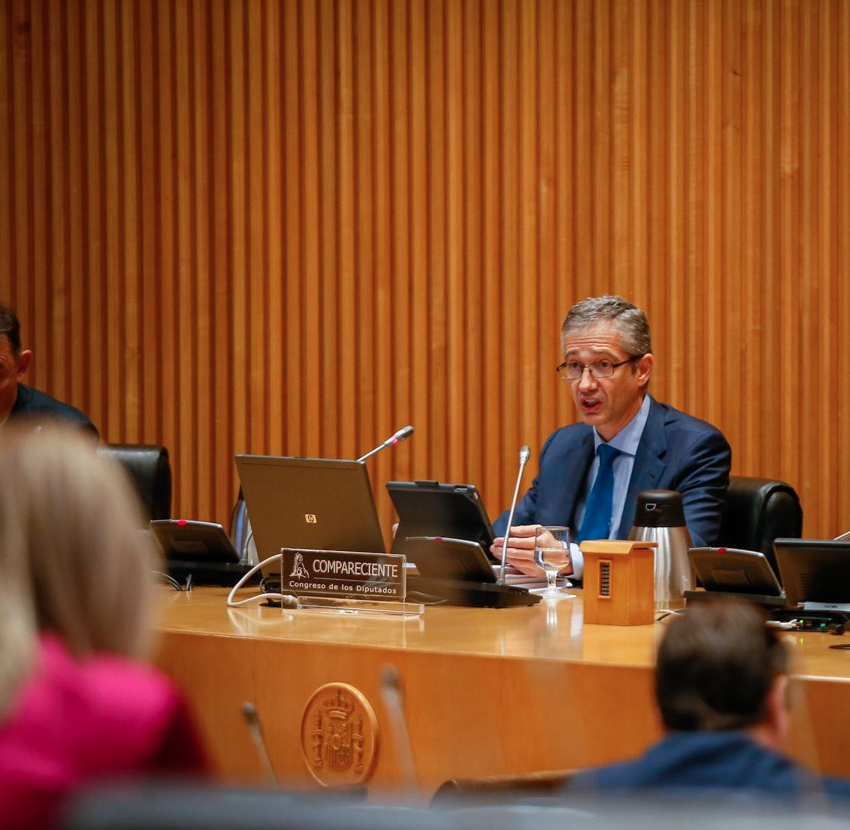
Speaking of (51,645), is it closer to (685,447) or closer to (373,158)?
(685,447)

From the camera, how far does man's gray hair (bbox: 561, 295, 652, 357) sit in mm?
3867

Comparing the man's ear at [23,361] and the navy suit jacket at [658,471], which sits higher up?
the man's ear at [23,361]

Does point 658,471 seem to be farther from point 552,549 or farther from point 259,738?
point 259,738

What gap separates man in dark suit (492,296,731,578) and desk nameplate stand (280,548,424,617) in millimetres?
917

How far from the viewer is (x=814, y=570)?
A: 2.58m

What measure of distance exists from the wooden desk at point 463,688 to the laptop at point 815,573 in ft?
0.37

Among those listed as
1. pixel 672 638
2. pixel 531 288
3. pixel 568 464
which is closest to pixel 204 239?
pixel 531 288

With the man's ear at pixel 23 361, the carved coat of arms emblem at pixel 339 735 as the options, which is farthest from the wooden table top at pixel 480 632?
the man's ear at pixel 23 361

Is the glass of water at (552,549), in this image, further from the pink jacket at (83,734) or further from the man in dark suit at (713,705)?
the pink jacket at (83,734)

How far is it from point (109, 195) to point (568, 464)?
274 centimetres

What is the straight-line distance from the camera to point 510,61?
5219 millimetres

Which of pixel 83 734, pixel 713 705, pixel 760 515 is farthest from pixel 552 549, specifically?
pixel 83 734

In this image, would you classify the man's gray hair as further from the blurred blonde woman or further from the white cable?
the blurred blonde woman

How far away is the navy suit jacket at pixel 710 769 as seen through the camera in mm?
1143
